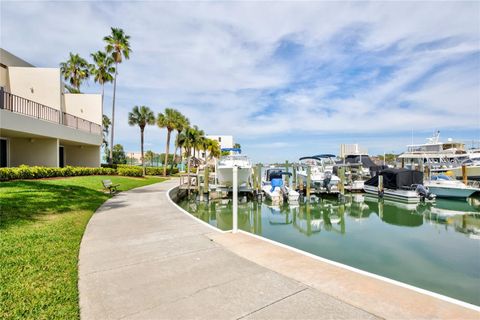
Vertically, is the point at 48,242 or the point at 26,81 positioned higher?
the point at 26,81

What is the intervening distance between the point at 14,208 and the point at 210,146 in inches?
2073

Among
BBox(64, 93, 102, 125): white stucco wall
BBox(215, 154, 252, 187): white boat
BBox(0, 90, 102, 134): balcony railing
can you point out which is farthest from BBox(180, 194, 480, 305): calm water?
BBox(64, 93, 102, 125): white stucco wall

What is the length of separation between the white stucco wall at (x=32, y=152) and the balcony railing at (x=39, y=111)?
200cm

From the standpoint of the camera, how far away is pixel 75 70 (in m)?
33.5

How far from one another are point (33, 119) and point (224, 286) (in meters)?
18.3

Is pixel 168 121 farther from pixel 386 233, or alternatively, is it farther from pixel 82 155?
pixel 386 233

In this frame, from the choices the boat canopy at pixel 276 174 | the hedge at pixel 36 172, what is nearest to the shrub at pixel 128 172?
the hedge at pixel 36 172

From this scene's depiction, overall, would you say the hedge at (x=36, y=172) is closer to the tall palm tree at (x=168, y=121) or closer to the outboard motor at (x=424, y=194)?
the tall palm tree at (x=168, y=121)

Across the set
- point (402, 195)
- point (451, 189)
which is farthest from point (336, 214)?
point (451, 189)

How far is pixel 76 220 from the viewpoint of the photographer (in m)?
7.91

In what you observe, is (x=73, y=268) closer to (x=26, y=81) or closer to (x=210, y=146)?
(x=26, y=81)

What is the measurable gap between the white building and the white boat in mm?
11977

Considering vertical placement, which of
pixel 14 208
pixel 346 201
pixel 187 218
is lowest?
pixel 346 201

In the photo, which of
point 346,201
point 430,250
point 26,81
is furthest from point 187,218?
point 26,81
